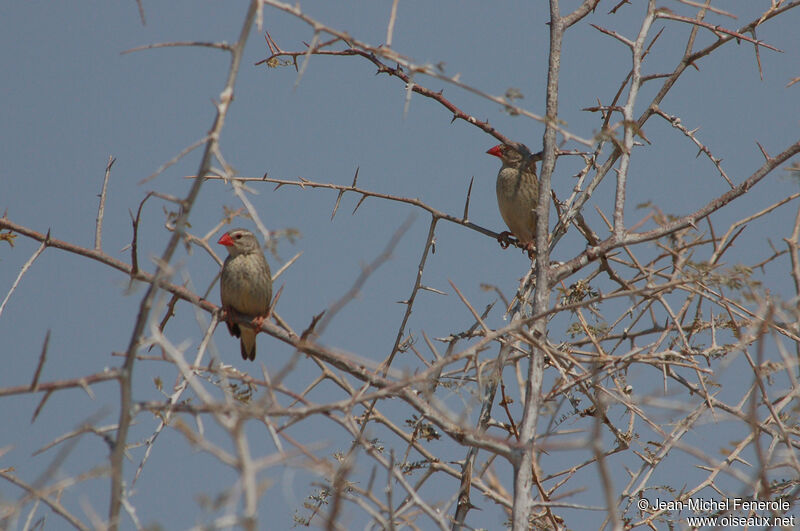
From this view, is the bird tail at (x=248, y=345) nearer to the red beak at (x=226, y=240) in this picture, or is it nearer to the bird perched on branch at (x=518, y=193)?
the red beak at (x=226, y=240)

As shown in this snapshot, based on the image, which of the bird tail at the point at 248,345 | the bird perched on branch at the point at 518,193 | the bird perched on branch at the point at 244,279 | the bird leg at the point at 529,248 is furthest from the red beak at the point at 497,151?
the bird tail at the point at 248,345

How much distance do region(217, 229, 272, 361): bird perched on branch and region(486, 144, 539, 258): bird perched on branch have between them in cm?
225

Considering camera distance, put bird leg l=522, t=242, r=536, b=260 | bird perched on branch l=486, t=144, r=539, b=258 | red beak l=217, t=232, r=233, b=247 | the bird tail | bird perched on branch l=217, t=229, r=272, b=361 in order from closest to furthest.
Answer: bird perched on branch l=217, t=229, r=272, b=361
red beak l=217, t=232, r=233, b=247
the bird tail
bird leg l=522, t=242, r=536, b=260
bird perched on branch l=486, t=144, r=539, b=258

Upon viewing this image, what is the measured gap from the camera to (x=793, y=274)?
338 centimetres

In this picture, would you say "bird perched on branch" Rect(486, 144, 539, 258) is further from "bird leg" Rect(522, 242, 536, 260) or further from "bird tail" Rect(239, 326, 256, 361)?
"bird tail" Rect(239, 326, 256, 361)

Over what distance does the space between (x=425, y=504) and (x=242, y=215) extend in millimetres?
1556

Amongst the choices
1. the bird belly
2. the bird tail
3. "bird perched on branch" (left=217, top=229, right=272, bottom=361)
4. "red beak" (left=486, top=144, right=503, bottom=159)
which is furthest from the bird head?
"red beak" (left=486, top=144, right=503, bottom=159)

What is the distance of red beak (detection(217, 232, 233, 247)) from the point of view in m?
7.11

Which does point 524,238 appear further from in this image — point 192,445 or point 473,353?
point 192,445

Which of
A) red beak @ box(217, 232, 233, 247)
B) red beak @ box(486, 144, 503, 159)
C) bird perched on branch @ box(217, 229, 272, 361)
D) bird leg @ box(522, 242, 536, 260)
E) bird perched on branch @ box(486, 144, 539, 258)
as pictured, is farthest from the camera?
red beak @ box(486, 144, 503, 159)

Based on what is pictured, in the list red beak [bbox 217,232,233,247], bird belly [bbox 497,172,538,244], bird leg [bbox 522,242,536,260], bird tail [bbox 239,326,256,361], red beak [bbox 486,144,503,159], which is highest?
red beak [bbox 486,144,503,159]

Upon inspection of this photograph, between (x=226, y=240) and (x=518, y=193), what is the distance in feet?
9.46

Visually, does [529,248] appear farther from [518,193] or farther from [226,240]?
[226,240]

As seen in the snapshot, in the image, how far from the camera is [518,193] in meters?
8.50
